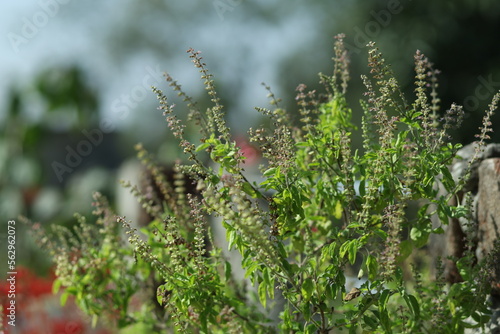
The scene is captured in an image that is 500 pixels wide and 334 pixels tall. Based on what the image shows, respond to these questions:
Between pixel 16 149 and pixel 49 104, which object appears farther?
pixel 49 104

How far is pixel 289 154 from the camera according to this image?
9.73ft

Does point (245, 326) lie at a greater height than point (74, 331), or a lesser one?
lesser

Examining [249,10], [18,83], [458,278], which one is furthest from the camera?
[249,10]

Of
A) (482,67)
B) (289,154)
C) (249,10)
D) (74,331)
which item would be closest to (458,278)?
(289,154)

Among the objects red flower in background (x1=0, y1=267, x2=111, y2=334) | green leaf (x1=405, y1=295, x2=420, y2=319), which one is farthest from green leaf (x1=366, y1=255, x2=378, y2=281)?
red flower in background (x1=0, y1=267, x2=111, y2=334)

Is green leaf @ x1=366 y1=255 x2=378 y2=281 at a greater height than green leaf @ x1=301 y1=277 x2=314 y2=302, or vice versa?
green leaf @ x1=301 y1=277 x2=314 y2=302

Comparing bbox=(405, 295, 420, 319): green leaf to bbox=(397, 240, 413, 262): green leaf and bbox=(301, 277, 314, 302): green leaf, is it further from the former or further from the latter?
bbox=(301, 277, 314, 302): green leaf

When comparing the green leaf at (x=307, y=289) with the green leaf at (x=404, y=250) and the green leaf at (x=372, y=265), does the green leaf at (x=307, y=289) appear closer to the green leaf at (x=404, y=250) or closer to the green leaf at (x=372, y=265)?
the green leaf at (x=372, y=265)

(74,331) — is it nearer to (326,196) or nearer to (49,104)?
(326,196)

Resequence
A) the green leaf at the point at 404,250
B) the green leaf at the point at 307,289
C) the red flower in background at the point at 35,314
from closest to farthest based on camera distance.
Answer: the green leaf at the point at 307,289, the green leaf at the point at 404,250, the red flower in background at the point at 35,314

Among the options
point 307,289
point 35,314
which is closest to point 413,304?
point 307,289

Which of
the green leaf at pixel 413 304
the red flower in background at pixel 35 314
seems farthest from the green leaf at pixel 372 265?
the red flower in background at pixel 35 314

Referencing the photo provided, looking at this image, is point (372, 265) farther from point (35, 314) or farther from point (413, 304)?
point (35, 314)

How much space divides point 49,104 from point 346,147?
543 inches
